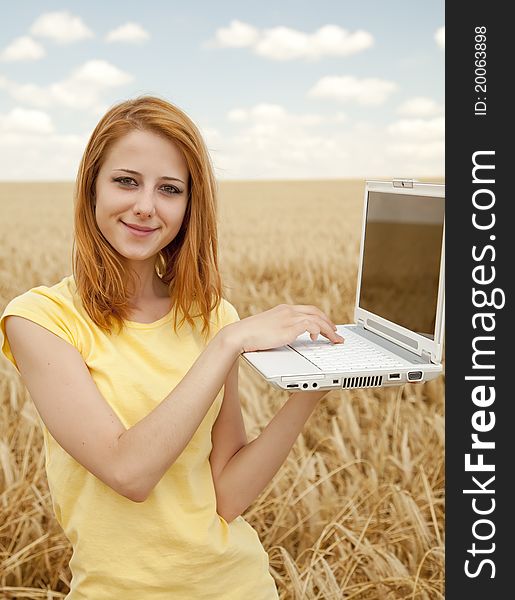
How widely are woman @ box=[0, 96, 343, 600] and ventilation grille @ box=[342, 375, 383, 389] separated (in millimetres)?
117

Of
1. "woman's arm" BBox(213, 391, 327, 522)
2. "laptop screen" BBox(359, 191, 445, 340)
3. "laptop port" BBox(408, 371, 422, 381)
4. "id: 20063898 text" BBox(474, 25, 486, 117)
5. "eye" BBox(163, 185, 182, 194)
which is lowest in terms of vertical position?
"woman's arm" BBox(213, 391, 327, 522)

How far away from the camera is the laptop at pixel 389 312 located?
4.19 ft

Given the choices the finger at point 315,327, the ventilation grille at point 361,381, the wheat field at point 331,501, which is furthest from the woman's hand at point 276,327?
the wheat field at point 331,501

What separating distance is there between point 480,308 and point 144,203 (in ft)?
2.26

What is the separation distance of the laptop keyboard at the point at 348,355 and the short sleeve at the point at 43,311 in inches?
15.0

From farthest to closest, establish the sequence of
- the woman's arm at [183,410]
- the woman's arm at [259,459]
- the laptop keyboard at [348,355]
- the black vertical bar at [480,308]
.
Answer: the black vertical bar at [480,308]
the woman's arm at [259,459]
the laptop keyboard at [348,355]
the woman's arm at [183,410]

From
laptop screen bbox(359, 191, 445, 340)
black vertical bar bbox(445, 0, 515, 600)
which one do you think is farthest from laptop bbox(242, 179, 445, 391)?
black vertical bar bbox(445, 0, 515, 600)

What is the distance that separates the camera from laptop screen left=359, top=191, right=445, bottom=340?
4.54ft

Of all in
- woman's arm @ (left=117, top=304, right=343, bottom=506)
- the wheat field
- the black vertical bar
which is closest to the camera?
woman's arm @ (left=117, top=304, right=343, bottom=506)

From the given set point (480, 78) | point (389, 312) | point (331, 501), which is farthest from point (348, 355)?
point (331, 501)

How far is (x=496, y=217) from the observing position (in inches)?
63.1

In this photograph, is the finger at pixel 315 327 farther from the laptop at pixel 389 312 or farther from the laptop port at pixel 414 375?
the laptop port at pixel 414 375

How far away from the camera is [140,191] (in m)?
1.34

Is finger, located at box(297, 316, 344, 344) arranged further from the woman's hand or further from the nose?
the nose
